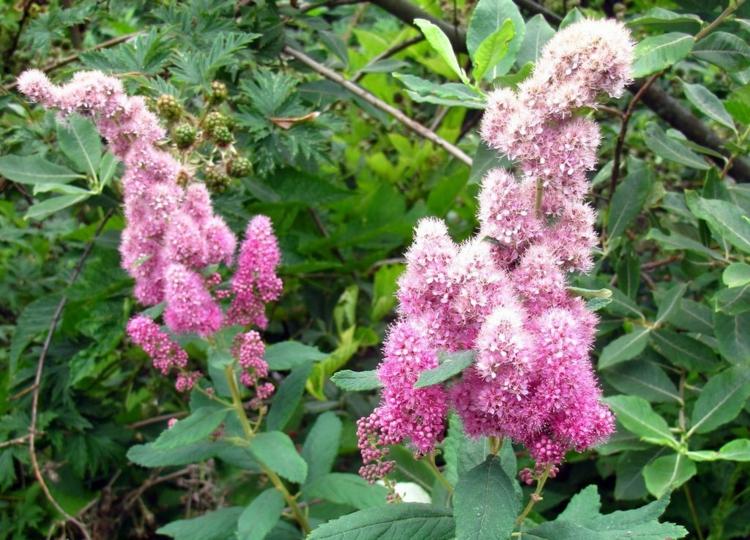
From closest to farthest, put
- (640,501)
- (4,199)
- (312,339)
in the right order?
(640,501) → (312,339) → (4,199)

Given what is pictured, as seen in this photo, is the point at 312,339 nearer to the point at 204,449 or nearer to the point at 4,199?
the point at 204,449

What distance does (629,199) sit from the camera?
5.83 ft

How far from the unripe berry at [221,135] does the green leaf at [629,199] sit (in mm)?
799

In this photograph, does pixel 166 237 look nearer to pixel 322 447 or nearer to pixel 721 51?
pixel 322 447

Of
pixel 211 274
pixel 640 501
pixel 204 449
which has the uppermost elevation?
pixel 211 274

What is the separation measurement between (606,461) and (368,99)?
103cm

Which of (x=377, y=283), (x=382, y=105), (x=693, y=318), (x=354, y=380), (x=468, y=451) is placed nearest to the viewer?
(x=354, y=380)

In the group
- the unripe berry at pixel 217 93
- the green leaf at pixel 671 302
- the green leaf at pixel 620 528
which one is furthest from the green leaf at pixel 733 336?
the unripe berry at pixel 217 93

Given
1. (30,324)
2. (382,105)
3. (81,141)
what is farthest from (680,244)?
(30,324)

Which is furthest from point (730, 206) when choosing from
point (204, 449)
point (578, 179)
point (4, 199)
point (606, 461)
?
point (4, 199)

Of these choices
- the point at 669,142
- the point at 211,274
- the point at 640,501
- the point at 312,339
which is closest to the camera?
the point at 211,274

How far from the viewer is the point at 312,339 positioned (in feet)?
7.66

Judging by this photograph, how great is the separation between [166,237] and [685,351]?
1087mm

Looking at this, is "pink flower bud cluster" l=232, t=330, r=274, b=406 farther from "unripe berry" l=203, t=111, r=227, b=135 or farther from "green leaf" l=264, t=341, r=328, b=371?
"unripe berry" l=203, t=111, r=227, b=135
